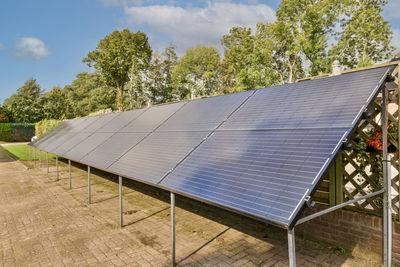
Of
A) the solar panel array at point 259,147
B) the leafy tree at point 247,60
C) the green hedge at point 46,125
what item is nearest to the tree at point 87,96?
the green hedge at point 46,125

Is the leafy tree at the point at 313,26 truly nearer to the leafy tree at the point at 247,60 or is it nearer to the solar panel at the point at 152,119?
the leafy tree at the point at 247,60

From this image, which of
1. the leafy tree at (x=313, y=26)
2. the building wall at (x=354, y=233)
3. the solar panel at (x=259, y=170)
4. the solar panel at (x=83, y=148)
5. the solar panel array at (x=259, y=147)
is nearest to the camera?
the solar panel at (x=259, y=170)

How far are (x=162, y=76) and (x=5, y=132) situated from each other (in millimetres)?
26367

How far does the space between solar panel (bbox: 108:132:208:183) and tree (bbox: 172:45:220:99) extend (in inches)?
1445

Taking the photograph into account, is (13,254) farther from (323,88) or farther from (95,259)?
(323,88)

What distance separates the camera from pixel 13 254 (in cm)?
430

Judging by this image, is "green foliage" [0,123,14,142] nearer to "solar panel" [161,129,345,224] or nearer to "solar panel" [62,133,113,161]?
"solar panel" [62,133,113,161]

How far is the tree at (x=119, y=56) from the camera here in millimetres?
35750

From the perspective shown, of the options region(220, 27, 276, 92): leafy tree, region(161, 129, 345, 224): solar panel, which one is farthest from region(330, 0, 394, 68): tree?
region(161, 129, 345, 224): solar panel

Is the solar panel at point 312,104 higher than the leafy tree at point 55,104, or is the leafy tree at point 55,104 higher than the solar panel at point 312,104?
the leafy tree at point 55,104

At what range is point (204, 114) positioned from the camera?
18.2 ft

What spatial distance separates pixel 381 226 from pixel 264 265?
74.7 inches

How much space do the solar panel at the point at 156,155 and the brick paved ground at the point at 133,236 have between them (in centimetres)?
141

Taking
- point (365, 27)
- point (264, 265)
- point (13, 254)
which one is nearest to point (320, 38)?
point (365, 27)
